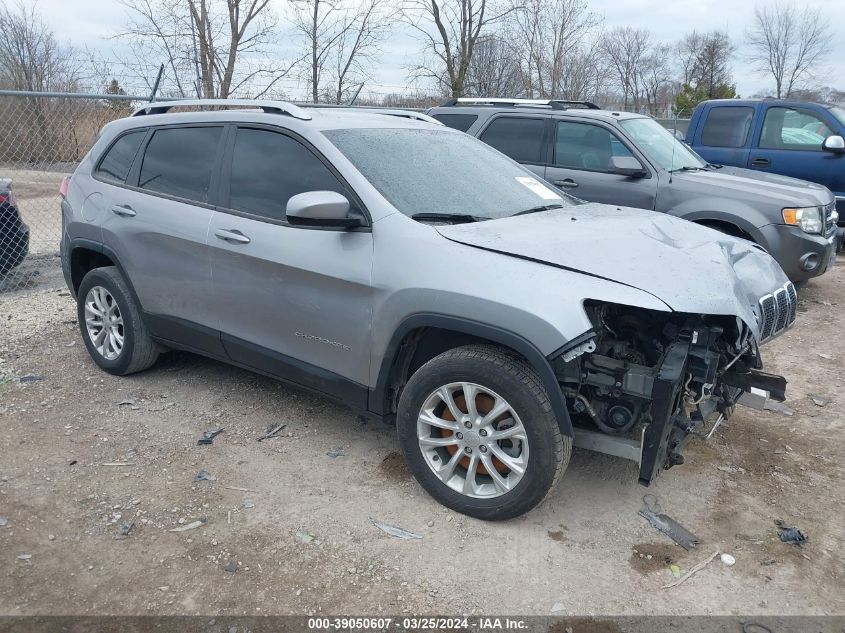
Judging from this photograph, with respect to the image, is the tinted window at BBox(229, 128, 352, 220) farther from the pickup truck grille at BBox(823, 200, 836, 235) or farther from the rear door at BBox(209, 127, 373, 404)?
the pickup truck grille at BBox(823, 200, 836, 235)

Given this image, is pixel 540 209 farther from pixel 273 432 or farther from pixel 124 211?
pixel 124 211

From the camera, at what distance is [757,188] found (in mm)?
7152

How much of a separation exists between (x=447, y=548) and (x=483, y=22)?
50.8 ft

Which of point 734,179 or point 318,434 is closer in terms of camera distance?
point 318,434

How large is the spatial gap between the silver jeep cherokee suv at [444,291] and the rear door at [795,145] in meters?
6.24

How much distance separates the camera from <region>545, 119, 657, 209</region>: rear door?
7355mm

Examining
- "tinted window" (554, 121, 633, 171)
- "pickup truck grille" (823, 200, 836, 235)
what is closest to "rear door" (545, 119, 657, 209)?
"tinted window" (554, 121, 633, 171)

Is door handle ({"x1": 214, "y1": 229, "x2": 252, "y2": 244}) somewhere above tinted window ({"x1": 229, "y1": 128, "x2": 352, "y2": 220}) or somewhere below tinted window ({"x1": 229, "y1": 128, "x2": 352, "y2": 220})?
below

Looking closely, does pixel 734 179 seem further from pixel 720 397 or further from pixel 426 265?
pixel 426 265

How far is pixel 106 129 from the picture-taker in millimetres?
5164

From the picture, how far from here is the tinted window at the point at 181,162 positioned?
4379 millimetres

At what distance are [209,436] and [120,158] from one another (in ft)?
6.89

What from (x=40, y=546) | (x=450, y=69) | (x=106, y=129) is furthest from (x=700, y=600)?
(x=450, y=69)

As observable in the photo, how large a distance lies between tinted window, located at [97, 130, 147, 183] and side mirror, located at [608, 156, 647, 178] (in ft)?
15.2
